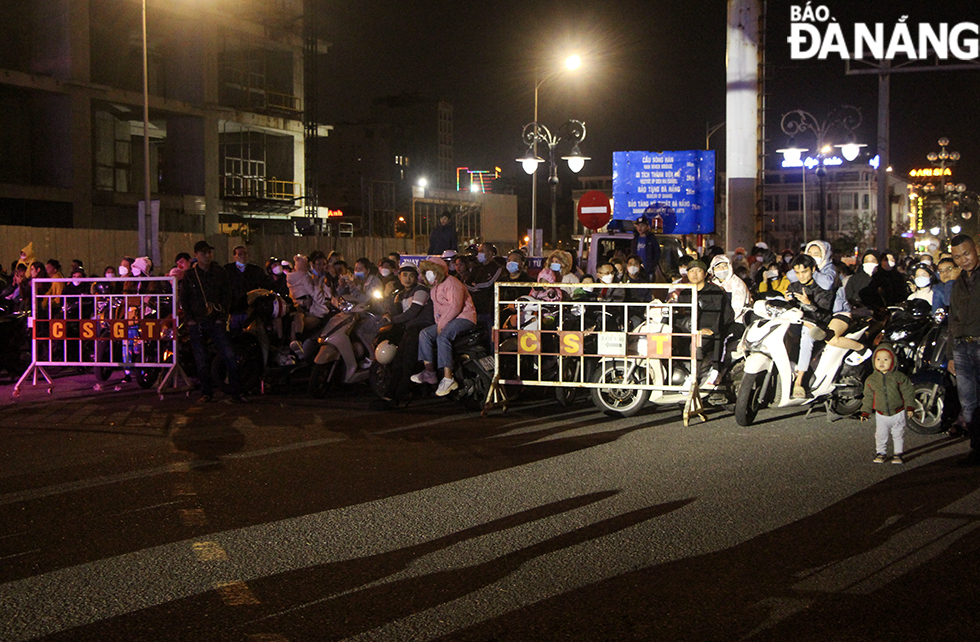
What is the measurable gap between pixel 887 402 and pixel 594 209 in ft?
42.1

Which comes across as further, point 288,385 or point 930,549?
point 288,385

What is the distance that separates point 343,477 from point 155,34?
4051cm

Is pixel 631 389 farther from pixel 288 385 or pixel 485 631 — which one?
pixel 485 631

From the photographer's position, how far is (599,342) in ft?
38.1

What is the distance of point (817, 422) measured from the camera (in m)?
11.3

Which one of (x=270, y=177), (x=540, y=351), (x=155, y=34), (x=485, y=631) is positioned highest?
(x=155, y=34)

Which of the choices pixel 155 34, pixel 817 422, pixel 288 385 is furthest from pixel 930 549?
pixel 155 34

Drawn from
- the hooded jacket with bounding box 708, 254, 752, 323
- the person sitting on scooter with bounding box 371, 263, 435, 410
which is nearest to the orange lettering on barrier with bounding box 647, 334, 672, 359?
the hooded jacket with bounding box 708, 254, 752, 323

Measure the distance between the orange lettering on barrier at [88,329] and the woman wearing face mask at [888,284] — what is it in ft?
35.0

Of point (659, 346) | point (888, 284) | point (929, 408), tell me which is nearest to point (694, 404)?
point (659, 346)

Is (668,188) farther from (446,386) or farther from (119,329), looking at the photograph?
(119,329)

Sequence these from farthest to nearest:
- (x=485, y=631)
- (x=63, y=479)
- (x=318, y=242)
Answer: (x=318, y=242) < (x=63, y=479) < (x=485, y=631)

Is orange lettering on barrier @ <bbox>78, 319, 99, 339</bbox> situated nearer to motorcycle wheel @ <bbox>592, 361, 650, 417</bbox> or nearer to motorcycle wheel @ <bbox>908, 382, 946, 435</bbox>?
motorcycle wheel @ <bbox>592, 361, 650, 417</bbox>

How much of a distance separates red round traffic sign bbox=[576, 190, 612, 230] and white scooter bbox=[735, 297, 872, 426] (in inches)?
404
